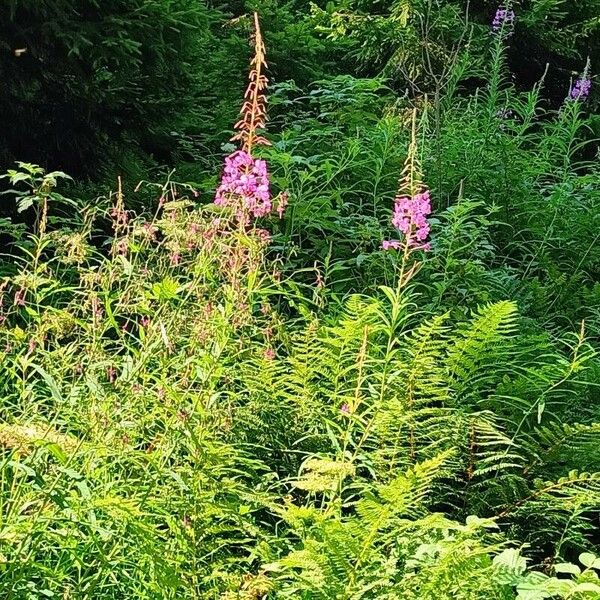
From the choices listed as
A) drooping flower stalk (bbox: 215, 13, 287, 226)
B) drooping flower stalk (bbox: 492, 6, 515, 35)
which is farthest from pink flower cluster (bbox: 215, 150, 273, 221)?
drooping flower stalk (bbox: 492, 6, 515, 35)

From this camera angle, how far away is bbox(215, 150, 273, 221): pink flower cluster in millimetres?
1793

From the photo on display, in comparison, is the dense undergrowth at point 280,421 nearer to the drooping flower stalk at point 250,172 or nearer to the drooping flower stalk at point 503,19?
the drooping flower stalk at point 250,172

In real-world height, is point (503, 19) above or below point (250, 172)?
above

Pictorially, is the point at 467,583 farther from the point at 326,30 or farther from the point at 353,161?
the point at 326,30

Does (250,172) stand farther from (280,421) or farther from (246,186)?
(280,421)

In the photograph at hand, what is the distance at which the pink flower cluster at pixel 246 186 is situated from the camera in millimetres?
1793

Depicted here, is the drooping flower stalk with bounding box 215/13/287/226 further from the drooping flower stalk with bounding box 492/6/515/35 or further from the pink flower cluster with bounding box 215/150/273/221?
the drooping flower stalk with bounding box 492/6/515/35

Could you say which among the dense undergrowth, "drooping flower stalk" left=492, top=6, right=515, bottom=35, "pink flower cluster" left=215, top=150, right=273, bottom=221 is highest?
"drooping flower stalk" left=492, top=6, right=515, bottom=35

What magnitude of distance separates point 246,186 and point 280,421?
2.29 feet

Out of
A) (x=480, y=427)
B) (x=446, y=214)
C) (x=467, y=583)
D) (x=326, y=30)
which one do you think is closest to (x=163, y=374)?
(x=467, y=583)

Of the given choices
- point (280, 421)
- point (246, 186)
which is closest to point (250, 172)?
point (246, 186)

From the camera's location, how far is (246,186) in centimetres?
180

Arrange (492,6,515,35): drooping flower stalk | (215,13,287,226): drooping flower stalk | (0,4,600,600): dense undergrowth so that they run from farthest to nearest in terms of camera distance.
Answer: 1. (492,6,515,35): drooping flower stalk
2. (215,13,287,226): drooping flower stalk
3. (0,4,600,600): dense undergrowth

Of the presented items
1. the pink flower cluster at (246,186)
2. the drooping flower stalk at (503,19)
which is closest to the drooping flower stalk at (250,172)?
the pink flower cluster at (246,186)
